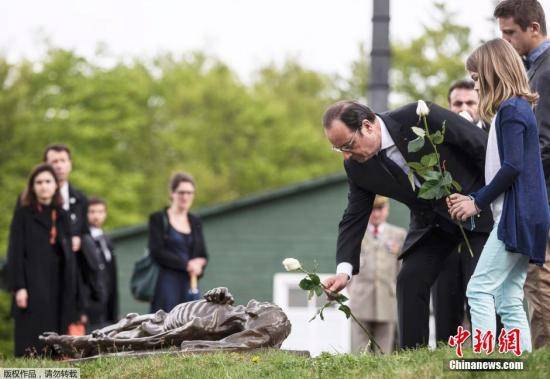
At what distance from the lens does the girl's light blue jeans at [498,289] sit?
7.00m

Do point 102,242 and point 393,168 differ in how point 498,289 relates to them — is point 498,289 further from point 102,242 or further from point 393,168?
point 102,242

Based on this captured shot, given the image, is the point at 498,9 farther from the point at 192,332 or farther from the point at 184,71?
the point at 184,71

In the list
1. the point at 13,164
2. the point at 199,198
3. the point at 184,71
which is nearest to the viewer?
Result: the point at 13,164

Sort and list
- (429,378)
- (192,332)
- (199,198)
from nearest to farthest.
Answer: (429,378)
(192,332)
(199,198)

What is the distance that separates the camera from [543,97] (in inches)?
303

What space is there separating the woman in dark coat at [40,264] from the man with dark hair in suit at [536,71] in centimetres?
457

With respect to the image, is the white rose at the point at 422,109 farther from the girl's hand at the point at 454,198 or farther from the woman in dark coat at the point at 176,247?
the woman in dark coat at the point at 176,247

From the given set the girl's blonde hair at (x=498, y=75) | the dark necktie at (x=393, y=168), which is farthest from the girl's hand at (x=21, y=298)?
the girl's blonde hair at (x=498, y=75)

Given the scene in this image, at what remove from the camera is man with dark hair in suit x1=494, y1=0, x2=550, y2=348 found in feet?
25.1

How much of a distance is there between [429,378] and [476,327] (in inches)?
29.0

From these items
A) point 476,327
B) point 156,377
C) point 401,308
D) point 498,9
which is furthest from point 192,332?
point 498,9

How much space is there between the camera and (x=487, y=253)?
23.1ft

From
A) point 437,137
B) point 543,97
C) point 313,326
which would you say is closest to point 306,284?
point 437,137

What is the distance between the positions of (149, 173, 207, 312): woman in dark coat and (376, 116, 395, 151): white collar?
496 cm
